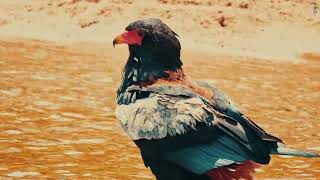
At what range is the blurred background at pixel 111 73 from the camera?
9.83 meters

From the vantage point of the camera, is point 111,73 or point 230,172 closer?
point 230,172

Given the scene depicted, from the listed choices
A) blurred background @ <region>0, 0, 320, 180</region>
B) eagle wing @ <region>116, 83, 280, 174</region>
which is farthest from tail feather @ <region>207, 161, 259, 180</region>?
blurred background @ <region>0, 0, 320, 180</region>

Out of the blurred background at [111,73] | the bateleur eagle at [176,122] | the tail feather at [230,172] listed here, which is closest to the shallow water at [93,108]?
the blurred background at [111,73]

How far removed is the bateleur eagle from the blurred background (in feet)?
10.1

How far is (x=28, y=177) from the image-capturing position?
28.0 feet

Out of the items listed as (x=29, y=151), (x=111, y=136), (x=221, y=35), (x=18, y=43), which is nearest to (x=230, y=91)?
(x=111, y=136)

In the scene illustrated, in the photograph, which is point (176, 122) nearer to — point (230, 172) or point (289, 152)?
point (230, 172)

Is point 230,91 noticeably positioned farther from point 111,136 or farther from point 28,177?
point 28,177

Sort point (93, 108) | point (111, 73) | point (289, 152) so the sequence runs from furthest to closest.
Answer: point (111, 73) < point (93, 108) < point (289, 152)

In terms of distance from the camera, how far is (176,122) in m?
5.59

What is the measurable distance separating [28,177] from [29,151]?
4.56 ft

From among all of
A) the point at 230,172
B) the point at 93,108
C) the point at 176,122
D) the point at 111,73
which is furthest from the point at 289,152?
the point at 111,73

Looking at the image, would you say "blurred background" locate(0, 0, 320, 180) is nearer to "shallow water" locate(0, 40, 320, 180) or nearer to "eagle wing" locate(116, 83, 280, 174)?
"shallow water" locate(0, 40, 320, 180)

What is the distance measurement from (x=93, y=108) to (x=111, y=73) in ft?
16.9
